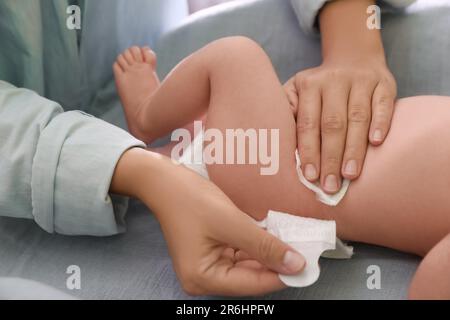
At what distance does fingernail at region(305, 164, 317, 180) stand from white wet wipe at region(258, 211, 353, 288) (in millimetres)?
46

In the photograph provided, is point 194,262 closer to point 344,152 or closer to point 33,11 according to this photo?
point 344,152

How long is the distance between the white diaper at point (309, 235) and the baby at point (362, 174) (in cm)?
1

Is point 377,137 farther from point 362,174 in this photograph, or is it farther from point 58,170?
point 58,170

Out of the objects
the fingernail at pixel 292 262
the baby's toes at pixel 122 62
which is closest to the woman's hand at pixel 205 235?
the fingernail at pixel 292 262

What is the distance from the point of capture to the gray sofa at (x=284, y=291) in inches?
23.3

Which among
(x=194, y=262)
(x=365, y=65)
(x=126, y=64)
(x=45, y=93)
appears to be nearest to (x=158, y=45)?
→ (x=126, y=64)

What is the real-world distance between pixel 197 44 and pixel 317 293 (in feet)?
1.50

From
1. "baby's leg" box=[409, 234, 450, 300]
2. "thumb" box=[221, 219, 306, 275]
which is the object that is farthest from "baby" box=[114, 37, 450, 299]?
"thumb" box=[221, 219, 306, 275]

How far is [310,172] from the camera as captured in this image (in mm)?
619

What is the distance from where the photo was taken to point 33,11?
0.70 metres

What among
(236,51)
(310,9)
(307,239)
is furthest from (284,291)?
(310,9)

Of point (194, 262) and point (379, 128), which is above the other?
point (379, 128)

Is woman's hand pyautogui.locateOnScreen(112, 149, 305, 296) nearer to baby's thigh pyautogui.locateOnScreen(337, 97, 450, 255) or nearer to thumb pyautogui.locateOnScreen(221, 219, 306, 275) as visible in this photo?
thumb pyautogui.locateOnScreen(221, 219, 306, 275)
